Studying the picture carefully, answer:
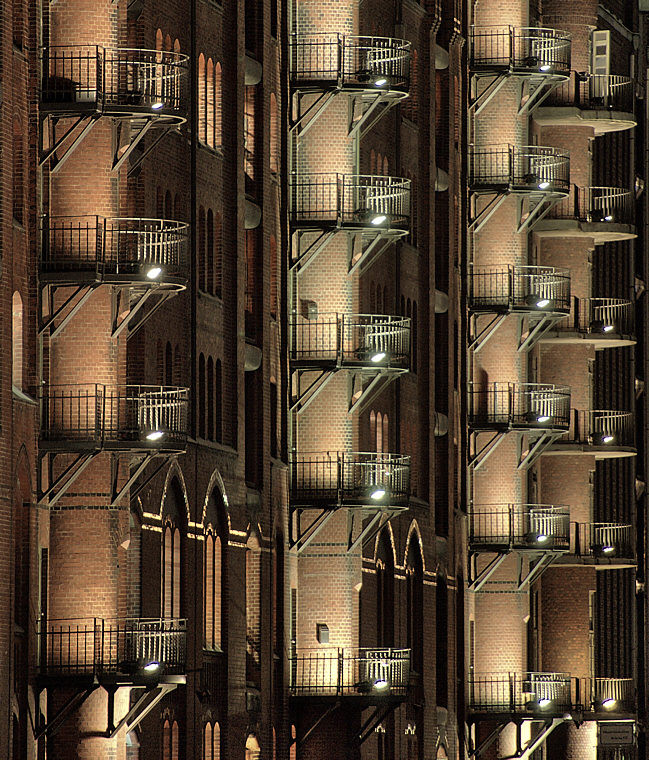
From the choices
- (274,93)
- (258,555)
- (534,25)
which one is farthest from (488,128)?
(258,555)

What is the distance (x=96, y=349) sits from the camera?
56.7 meters

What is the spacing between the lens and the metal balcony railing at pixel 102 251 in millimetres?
55594

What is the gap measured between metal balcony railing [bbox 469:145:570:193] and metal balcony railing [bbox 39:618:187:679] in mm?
30428

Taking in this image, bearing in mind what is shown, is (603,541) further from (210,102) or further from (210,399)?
(210,102)

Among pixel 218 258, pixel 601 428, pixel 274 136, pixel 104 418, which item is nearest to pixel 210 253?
pixel 218 258

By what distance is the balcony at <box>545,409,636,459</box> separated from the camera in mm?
90625

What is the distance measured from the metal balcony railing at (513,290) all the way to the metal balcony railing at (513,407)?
249 cm

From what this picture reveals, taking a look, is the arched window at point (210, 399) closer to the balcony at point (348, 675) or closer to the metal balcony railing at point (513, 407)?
the balcony at point (348, 675)

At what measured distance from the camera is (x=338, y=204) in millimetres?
70312

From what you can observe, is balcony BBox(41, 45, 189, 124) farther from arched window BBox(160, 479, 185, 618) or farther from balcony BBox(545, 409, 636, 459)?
balcony BBox(545, 409, 636, 459)

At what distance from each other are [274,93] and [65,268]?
1511 centimetres

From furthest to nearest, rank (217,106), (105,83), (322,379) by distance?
(322,379), (217,106), (105,83)

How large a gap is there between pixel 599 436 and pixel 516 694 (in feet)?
40.1

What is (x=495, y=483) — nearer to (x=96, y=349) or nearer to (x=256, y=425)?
(x=256, y=425)
